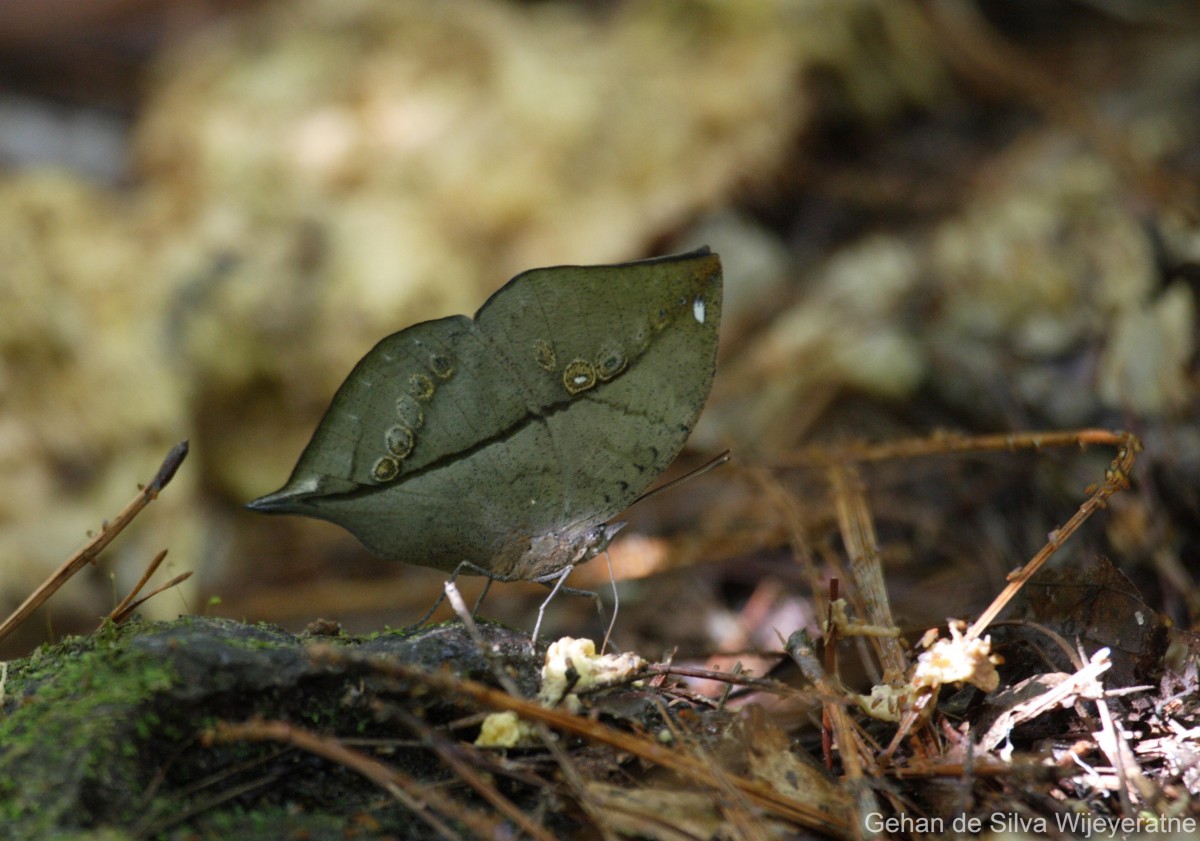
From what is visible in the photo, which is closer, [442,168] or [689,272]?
[689,272]

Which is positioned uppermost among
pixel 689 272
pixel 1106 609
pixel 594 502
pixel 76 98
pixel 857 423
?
pixel 76 98

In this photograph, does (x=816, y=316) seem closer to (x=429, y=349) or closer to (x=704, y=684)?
(x=704, y=684)

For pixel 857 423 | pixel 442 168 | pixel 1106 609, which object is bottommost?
pixel 857 423

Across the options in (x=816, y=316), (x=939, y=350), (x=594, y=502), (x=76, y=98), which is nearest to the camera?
(x=594, y=502)

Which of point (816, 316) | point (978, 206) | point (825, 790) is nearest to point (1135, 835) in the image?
point (825, 790)

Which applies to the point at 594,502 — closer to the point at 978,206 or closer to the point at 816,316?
the point at 816,316

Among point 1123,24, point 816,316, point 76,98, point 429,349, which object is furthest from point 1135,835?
point 76,98

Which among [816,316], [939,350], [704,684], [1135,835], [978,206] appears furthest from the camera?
[978,206]

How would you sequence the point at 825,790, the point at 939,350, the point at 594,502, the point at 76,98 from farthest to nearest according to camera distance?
the point at 76,98 → the point at 939,350 → the point at 594,502 → the point at 825,790

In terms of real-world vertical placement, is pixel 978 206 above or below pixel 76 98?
below
